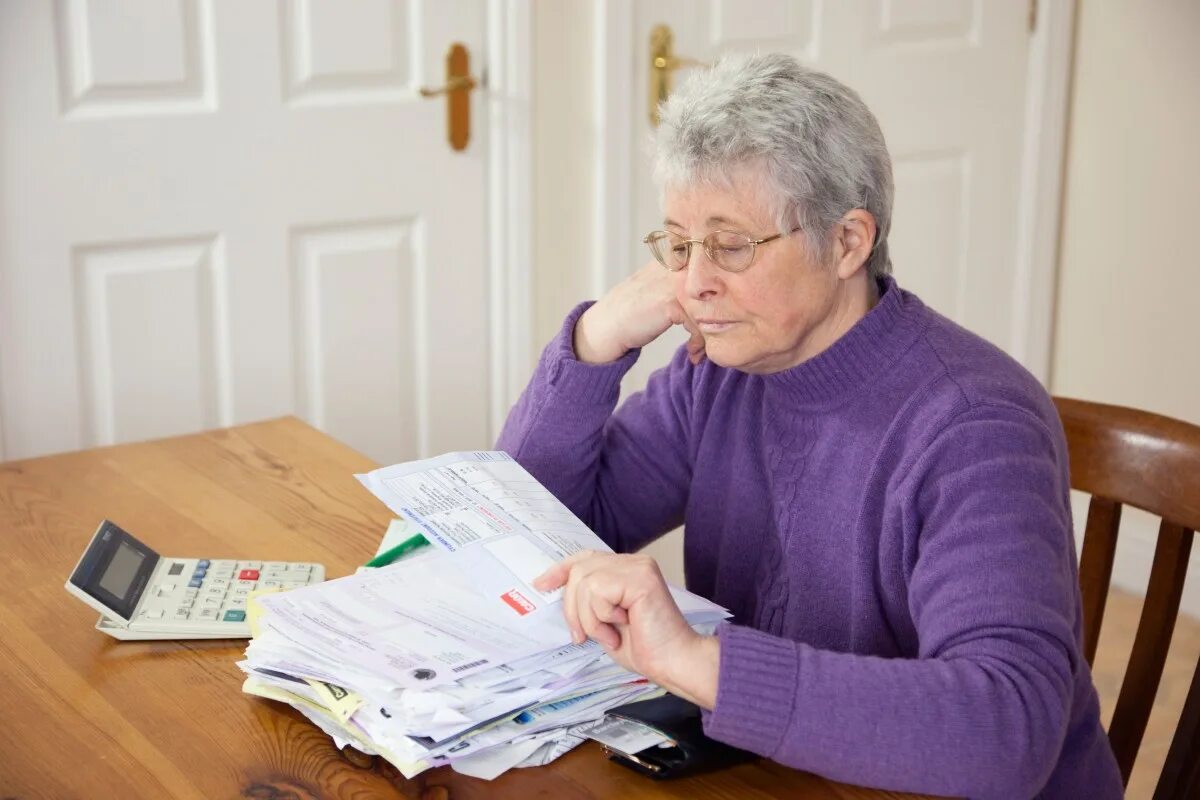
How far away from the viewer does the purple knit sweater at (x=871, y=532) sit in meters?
1.13

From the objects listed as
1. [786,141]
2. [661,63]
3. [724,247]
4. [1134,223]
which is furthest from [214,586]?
[1134,223]

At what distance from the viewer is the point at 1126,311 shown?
3338 millimetres

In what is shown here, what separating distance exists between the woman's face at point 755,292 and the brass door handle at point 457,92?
1.38 m

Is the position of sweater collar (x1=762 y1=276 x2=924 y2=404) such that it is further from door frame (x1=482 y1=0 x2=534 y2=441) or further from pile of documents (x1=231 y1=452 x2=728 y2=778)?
door frame (x1=482 y1=0 x2=534 y2=441)

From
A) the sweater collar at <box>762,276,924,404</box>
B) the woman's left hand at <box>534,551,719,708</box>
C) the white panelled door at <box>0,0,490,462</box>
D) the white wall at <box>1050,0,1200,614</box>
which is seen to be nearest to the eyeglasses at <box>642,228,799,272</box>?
the sweater collar at <box>762,276,924,404</box>

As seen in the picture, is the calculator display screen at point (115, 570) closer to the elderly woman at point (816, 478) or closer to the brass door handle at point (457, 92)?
the elderly woman at point (816, 478)

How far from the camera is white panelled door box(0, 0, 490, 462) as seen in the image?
2445mm

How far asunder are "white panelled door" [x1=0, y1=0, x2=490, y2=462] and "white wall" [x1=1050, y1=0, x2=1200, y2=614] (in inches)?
57.2

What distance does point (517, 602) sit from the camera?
1280 mm

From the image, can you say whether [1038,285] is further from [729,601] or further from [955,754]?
[955,754]

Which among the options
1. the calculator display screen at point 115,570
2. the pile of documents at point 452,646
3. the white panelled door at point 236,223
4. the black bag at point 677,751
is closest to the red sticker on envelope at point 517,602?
the pile of documents at point 452,646

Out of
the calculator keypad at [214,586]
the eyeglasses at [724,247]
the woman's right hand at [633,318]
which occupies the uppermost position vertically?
the eyeglasses at [724,247]

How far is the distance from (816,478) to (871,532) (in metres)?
0.09

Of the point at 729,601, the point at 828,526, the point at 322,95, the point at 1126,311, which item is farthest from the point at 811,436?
the point at 1126,311
